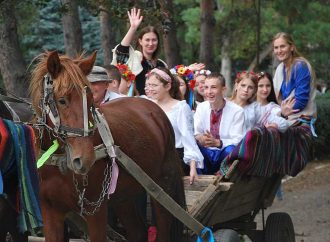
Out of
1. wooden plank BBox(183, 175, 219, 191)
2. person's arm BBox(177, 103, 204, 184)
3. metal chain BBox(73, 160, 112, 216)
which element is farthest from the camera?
person's arm BBox(177, 103, 204, 184)

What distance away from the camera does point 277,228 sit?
25.2 ft

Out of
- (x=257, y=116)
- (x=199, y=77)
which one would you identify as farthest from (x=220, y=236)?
(x=199, y=77)

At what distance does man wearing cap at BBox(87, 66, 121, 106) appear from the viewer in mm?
6671

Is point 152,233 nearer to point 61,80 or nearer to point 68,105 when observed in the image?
point 68,105

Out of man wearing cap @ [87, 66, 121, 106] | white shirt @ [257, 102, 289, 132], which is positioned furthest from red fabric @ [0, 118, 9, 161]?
white shirt @ [257, 102, 289, 132]

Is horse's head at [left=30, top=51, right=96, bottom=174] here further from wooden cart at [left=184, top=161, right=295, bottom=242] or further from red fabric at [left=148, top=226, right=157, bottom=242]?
red fabric at [left=148, top=226, right=157, bottom=242]

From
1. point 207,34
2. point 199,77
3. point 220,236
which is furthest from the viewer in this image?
point 207,34

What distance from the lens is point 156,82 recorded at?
7234mm

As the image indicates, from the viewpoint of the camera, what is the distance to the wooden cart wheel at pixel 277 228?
301 inches

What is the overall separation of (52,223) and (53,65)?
1.19 m

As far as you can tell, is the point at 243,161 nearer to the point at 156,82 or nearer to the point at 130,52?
the point at 156,82

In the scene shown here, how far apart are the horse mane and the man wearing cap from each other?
0.98m

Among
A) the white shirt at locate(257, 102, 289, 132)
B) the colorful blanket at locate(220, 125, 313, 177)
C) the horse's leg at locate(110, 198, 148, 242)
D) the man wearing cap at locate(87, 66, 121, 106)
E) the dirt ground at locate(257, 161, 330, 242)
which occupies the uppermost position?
the man wearing cap at locate(87, 66, 121, 106)

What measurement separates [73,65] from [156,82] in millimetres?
1804
